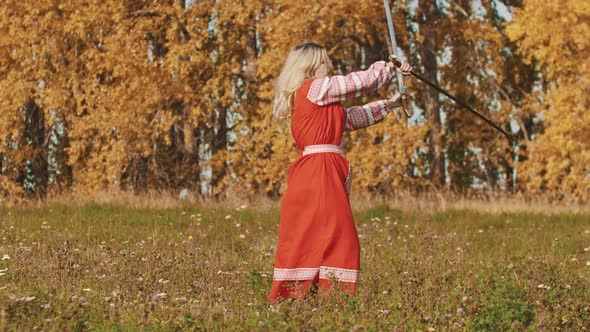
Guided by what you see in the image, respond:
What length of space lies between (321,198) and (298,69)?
83 cm

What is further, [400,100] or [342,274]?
[400,100]

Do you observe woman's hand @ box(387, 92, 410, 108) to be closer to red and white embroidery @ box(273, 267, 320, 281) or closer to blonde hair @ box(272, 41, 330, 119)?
blonde hair @ box(272, 41, 330, 119)

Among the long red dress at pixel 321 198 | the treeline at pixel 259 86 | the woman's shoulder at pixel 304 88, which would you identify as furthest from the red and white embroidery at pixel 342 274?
the treeline at pixel 259 86

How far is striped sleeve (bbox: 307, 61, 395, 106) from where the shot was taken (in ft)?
20.6

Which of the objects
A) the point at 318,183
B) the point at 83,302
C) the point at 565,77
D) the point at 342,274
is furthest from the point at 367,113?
the point at 565,77

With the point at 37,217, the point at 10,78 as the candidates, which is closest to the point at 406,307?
the point at 37,217

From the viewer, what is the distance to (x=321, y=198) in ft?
20.7

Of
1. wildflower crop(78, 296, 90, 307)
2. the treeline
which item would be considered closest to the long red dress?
wildflower crop(78, 296, 90, 307)

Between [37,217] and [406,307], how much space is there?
25.9 ft

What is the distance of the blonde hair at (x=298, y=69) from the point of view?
6410 mm

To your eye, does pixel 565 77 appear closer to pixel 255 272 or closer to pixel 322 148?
pixel 255 272

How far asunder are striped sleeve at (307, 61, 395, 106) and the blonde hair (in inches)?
4.6

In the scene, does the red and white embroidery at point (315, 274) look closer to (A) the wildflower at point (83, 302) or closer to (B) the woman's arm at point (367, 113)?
(B) the woman's arm at point (367, 113)

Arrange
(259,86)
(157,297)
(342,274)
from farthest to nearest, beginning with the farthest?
(259,86), (342,274), (157,297)
